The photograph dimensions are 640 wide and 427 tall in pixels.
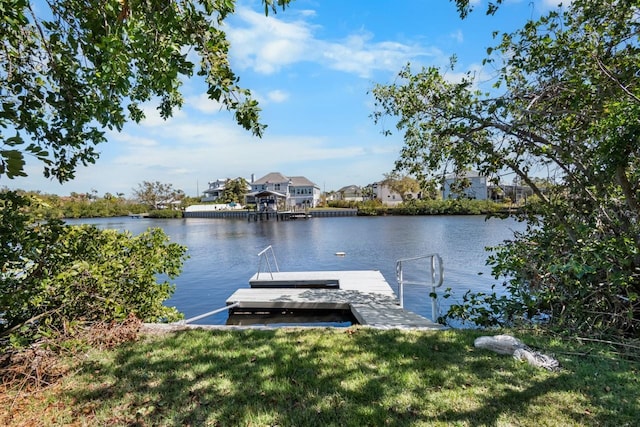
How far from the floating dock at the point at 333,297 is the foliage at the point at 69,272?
3.26 m

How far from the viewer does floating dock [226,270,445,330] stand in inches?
249

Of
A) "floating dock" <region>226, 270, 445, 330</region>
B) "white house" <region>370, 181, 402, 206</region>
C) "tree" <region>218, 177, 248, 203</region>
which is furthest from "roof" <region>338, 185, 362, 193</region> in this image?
"floating dock" <region>226, 270, 445, 330</region>

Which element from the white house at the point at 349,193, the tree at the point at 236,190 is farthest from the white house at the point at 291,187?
the white house at the point at 349,193

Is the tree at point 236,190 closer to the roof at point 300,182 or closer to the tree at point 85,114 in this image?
the roof at point 300,182

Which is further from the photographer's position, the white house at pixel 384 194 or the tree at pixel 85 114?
the white house at pixel 384 194

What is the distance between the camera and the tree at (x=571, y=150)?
155 inches

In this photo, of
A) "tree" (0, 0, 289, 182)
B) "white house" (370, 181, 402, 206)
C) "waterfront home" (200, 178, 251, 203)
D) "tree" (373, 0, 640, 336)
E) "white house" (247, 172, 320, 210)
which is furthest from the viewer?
"waterfront home" (200, 178, 251, 203)

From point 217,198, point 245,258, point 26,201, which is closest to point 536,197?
point 26,201

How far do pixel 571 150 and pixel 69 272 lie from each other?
6013mm

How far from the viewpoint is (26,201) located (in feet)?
10.6

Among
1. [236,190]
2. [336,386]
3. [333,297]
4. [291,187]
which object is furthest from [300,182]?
[336,386]

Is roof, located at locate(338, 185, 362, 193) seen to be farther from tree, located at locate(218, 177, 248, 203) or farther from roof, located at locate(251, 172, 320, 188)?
tree, located at locate(218, 177, 248, 203)

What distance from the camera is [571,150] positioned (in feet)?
14.5

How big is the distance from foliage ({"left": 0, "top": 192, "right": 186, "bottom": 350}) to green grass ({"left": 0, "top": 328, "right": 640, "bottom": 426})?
65 cm
